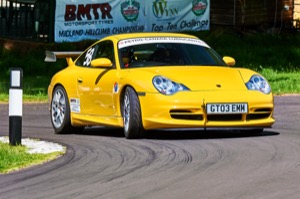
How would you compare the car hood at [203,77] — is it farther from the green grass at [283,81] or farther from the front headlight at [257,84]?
the green grass at [283,81]

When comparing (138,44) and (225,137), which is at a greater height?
(138,44)

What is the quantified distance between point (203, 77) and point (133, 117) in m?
1.00

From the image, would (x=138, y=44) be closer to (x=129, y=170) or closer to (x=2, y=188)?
(x=129, y=170)

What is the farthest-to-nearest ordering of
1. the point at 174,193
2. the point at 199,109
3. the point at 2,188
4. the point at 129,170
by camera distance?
the point at 199,109
the point at 129,170
the point at 2,188
the point at 174,193

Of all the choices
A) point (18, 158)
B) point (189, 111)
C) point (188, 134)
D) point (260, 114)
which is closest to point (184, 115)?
point (189, 111)

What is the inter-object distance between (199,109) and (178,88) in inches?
14.3

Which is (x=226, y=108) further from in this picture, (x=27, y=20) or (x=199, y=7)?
(x=199, y=7)

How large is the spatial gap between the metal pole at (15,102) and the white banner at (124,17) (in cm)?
1911

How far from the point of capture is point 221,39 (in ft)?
108

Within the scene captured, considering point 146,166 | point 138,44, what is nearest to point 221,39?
point 138,44

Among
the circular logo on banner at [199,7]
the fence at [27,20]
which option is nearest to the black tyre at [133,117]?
the fence at [27,20]

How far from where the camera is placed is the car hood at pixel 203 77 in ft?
40.9

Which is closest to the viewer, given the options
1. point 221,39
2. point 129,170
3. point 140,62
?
point 129,170

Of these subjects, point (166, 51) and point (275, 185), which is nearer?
A: point (275, 185)
